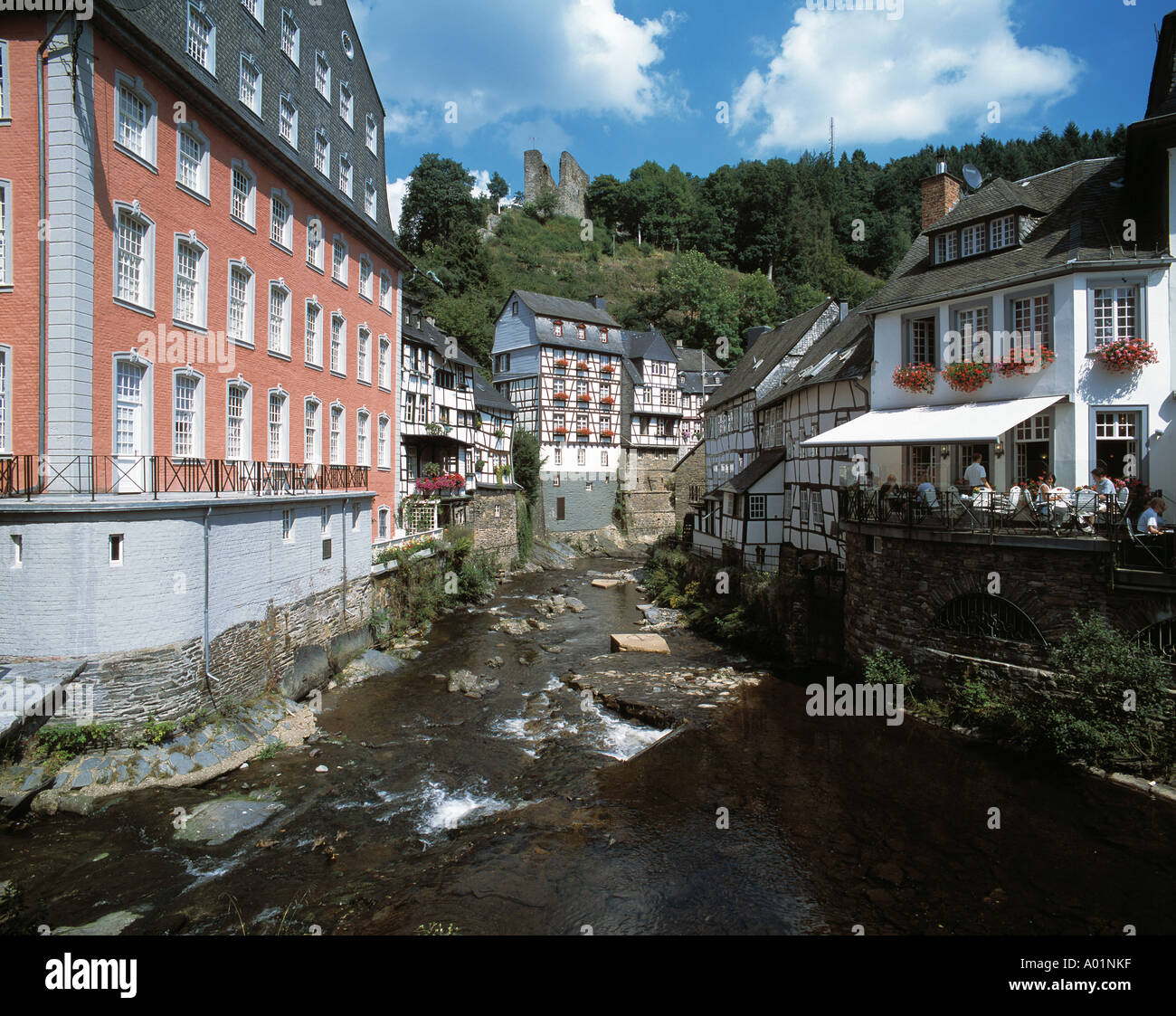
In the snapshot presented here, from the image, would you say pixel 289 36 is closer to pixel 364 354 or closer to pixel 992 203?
pixel 364 354

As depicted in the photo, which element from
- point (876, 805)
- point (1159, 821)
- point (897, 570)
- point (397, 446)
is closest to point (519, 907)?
point (876, 805)

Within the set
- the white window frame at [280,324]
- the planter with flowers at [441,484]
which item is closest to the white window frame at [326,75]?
the white window frame at [280,324]

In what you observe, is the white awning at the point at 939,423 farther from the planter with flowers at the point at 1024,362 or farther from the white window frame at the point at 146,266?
the white window frame at the point at 146,266

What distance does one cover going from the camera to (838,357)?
20922 mm

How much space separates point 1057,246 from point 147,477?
62.6ft

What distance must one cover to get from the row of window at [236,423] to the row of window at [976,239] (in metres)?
17.5

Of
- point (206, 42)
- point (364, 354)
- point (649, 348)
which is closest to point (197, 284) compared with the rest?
point (206, 42)

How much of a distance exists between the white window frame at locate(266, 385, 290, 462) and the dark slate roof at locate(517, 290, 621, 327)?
2748 centimetres

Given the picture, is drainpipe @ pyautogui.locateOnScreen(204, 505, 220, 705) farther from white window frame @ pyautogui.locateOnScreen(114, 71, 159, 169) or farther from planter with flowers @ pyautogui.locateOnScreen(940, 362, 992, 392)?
planter with flowers @ pyautogui.locateOnScreen(940, 362, 992, 392)

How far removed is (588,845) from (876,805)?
179 inches

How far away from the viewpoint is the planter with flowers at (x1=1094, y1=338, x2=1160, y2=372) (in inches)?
518

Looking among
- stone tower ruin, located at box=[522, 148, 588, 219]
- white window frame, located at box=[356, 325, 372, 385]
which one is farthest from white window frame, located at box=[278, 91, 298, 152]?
stone tower ruin, located at box=[522, 148, 588, 219]

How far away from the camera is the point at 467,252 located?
60.3m

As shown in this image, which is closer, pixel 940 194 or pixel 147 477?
pixel 147 477
